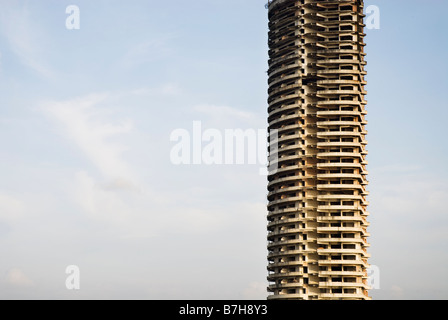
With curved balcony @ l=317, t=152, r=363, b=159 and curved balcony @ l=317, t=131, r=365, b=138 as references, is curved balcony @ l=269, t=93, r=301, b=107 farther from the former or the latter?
curved balcony @ l=317, t=152, r=363, b=159

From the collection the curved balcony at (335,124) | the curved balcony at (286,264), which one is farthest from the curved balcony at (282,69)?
the curved balcony at (286,264)

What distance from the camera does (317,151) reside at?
6841 inches

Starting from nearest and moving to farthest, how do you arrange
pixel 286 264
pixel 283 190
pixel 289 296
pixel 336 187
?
1. pixel 289 296
2. pixel 286 264
3. pixel 336 187
4. pixel 283 190

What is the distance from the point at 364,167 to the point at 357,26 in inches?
1332

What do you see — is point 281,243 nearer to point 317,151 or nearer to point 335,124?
point 317,151

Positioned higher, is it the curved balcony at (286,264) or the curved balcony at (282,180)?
the curved balcony at (282,180)

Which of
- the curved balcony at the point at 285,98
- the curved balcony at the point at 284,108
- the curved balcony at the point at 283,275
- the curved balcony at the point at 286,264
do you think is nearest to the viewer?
the curved balcony at the point at 283,275

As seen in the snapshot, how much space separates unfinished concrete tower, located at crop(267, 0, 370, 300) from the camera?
166 metres

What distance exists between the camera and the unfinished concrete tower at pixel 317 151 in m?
166

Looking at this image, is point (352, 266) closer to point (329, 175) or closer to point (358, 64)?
point (329, 175)

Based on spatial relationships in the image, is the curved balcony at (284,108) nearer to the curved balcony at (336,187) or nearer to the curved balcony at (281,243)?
the curved balcony at (336,187)

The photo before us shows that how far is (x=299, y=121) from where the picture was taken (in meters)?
176

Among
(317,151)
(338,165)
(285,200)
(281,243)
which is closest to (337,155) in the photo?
(338,165)
